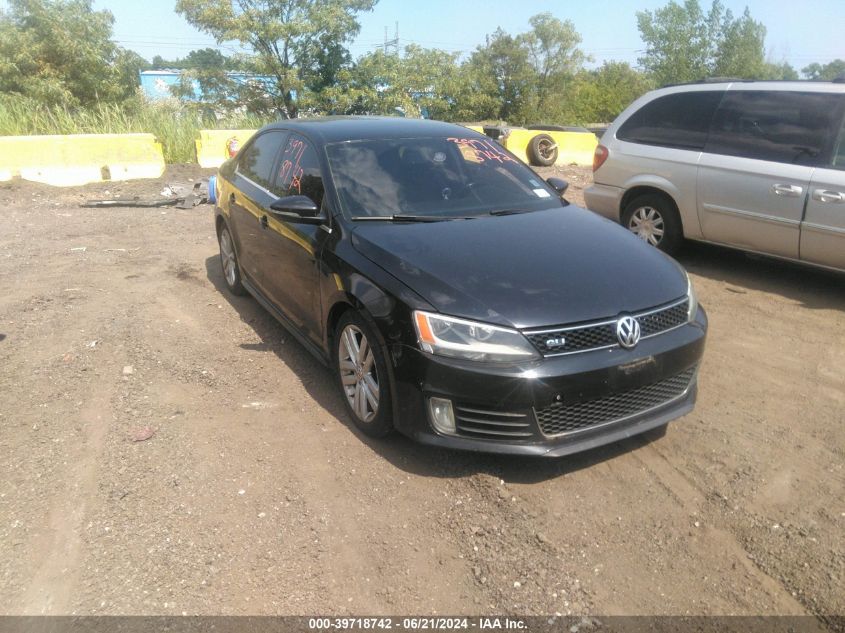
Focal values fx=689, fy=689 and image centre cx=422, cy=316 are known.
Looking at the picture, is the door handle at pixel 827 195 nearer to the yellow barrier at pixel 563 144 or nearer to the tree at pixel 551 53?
the yellow barrier at pixel 563 144

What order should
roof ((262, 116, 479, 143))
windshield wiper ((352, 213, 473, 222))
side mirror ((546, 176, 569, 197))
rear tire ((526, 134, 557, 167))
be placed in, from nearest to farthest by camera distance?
1. windshield wiper ((352, 213, 473, 222))
2. roof ((262, 116, 479, 143))
3. side mirror ((546, 176, 569, 197))
4. rear tire ((526, 134, 557, 167))

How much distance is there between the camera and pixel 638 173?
23.3 feet

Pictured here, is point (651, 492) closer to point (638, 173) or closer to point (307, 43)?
point (638, 173)

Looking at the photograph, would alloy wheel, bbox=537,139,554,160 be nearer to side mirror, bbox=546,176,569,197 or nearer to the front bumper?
side mirror, bbox=546,176,569,197

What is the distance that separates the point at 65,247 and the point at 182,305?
2933mm

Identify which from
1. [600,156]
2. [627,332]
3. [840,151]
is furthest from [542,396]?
[600,156]

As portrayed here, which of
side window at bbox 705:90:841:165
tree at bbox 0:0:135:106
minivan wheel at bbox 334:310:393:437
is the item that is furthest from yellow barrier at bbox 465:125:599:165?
tree at bbox 0:0:135:106

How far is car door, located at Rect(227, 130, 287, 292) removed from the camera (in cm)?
514

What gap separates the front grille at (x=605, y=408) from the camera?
3141mm

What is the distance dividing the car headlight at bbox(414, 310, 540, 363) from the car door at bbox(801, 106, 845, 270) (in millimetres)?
3902

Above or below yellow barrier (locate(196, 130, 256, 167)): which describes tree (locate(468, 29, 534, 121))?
above

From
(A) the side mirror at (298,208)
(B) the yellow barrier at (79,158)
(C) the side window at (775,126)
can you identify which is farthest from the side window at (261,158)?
(B) the yellow barrier at (79,158)

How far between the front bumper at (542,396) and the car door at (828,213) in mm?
3125

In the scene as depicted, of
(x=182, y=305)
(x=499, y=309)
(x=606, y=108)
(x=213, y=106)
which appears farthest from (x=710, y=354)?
(x=606, y=108)
